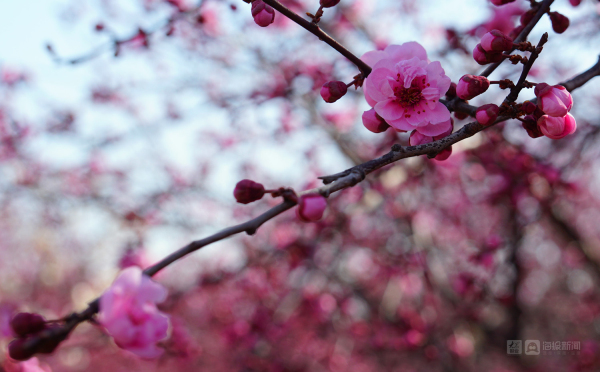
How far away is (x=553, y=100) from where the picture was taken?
3.59 ft

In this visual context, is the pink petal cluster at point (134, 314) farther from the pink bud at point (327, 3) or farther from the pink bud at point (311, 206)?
the pink bud at point (327, 3)

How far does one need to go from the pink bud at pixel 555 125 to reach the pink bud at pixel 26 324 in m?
1.46

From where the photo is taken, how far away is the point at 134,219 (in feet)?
16.0

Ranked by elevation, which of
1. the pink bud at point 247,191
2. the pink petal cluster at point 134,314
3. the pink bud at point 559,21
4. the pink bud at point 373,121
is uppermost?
the pink bud at point 559,21

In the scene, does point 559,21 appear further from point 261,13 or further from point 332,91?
point 261,13

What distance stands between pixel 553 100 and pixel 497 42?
25 cm

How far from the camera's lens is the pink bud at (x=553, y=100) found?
1086mm

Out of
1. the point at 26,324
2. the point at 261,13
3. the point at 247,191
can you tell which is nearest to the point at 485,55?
the point at 261,13

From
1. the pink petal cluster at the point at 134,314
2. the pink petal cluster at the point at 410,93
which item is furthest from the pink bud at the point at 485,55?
the pink petal cluster at the point at 134,314

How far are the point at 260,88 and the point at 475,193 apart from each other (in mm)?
3742

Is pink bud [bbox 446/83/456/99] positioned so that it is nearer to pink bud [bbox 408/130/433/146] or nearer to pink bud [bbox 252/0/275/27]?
pink bud [bbox 408/130/433/146]

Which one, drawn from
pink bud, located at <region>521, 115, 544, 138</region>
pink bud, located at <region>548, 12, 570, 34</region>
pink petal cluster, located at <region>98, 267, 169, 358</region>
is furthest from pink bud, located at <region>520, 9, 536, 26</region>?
pink petal cluster, located at <region>98, 267, 169, 358</region>

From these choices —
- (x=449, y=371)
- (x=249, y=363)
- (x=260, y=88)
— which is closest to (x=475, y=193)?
(x=449, y=371)

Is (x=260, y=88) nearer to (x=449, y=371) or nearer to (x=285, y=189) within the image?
(x=449, y=371)
